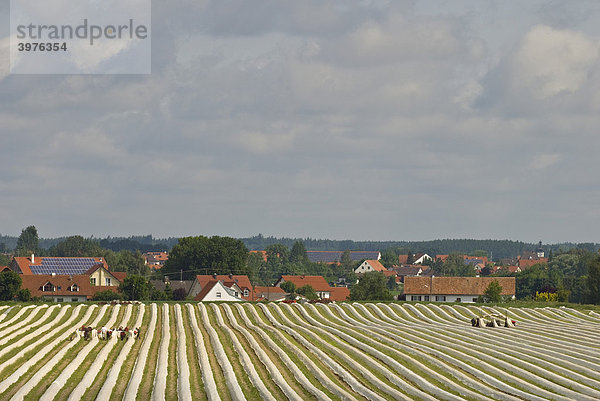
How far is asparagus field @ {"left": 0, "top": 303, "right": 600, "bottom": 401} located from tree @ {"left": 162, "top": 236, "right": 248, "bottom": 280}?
232 ft

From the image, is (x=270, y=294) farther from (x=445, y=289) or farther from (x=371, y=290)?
(x=445, y=289)

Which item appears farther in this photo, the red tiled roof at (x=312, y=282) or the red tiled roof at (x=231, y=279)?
the red tiled roof at (x=312, y=282)

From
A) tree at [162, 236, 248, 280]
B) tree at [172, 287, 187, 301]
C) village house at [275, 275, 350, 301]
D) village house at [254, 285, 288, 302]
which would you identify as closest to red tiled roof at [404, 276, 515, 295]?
village house at [275, 275, 350, 301]

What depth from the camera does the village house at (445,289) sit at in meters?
117

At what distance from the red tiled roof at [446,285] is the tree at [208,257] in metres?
34.1

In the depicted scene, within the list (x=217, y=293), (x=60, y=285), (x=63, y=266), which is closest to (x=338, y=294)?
(x=217, y=293)

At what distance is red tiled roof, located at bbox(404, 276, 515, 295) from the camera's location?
118 meters

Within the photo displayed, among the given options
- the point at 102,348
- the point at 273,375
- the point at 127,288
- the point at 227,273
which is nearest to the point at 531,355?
the point at 273,375

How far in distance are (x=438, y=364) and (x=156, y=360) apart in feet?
47.3

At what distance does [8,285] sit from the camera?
9106 cm

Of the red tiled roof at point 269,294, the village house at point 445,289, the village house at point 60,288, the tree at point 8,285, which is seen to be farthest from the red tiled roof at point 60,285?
the village house at point 445,289

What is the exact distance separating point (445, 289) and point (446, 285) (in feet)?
2.90

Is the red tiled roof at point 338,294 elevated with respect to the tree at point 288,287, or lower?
lower

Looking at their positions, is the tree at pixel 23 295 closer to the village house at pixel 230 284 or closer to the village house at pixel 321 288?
the village house at pixel 230 284
